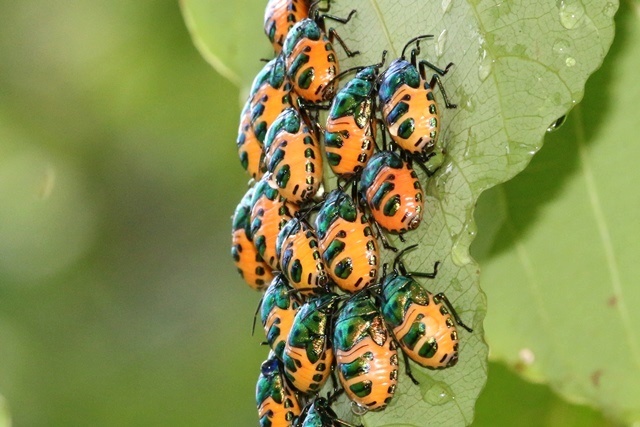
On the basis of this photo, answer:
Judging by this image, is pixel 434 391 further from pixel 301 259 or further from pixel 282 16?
pixel 282 16

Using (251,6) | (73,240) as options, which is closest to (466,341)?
(251,6)

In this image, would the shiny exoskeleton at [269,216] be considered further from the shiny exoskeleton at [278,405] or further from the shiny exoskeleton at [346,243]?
the shiny exoskeleton at [278,405]

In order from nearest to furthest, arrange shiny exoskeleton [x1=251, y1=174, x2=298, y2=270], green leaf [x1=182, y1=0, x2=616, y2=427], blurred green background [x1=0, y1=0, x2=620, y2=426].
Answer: green leaf [x1=182, y1=0, x2=616, y2=427], shiny exoskeleton [x1=251, y1=174, x2=298, y2=270], blurred green background [x1=0, y1=0, x2=620, y2=426]

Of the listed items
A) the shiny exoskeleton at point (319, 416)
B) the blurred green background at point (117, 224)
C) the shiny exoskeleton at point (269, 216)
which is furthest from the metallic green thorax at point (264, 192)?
the blurred green background at point (117, 224)

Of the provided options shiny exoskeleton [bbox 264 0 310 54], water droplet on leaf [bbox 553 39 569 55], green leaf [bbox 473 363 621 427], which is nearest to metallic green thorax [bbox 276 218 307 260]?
shiny exoskeleton [bbox 264 0 310 54]

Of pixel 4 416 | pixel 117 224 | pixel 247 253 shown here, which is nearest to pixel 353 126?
pixel 247 253

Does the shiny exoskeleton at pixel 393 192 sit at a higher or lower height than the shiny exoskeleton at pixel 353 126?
lower

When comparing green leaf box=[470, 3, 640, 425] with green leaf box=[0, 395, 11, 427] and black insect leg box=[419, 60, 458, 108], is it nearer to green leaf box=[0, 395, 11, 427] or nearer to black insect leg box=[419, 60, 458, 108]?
black insect leg box=[419, 60, 458, 108]

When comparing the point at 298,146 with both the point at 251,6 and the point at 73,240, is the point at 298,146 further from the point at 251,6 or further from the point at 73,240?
the point at 73,240
